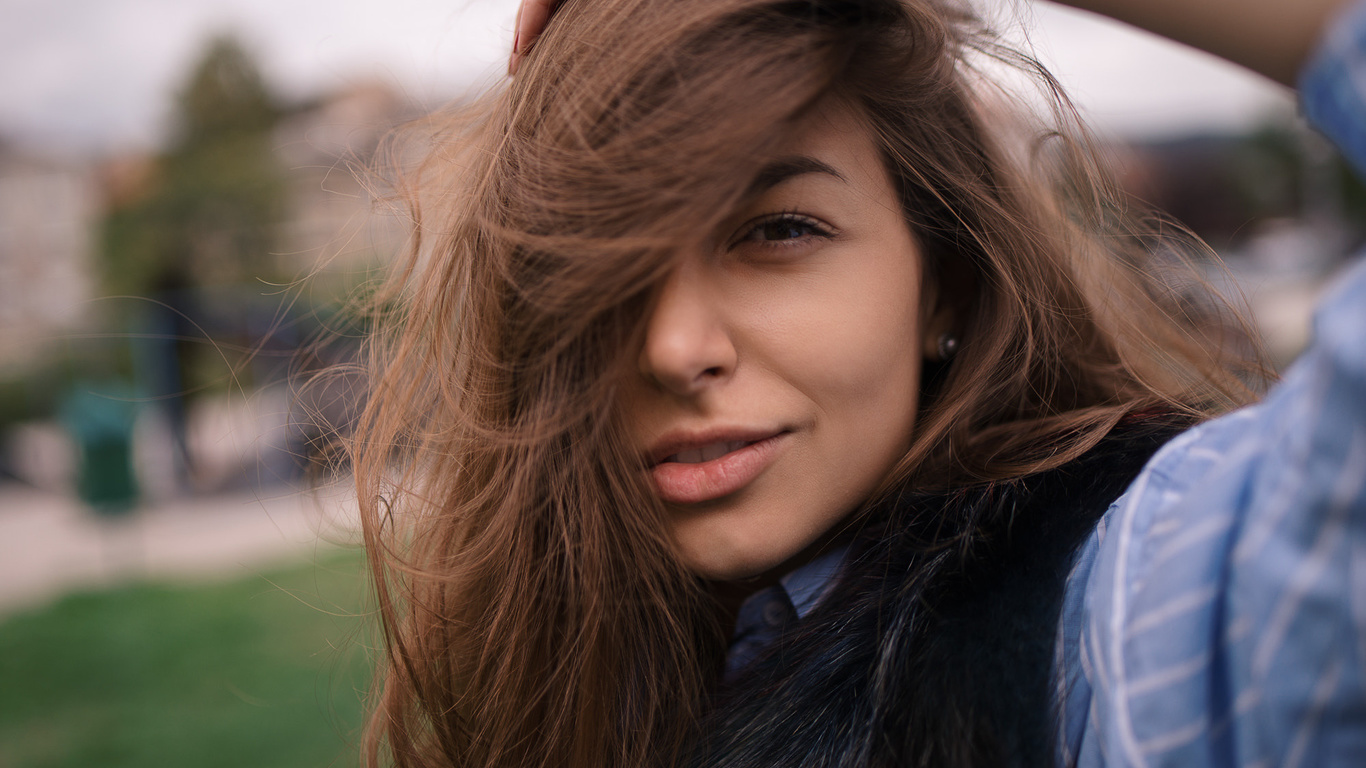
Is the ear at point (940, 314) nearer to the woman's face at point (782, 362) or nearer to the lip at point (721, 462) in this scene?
the woman's face at point (782, 362)

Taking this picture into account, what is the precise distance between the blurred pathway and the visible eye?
18.3ft

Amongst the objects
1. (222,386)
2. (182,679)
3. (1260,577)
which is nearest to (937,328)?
(1260,577)

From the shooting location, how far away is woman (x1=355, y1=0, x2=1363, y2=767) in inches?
→ 43.2

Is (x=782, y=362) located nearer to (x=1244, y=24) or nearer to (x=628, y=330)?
(x=628, y=330)

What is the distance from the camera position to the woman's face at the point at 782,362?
1335mm

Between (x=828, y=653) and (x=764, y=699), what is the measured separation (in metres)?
0.14

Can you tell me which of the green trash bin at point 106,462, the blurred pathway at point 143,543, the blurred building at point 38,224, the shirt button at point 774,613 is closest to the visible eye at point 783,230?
the shirt button at point 774,613

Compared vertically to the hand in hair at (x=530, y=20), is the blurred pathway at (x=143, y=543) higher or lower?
lower

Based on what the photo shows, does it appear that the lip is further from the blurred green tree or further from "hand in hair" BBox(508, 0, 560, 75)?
the blurred green tree

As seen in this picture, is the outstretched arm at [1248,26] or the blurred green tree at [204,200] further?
the blurred green tree at [204,200]

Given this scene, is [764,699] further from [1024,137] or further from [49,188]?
[49,188]

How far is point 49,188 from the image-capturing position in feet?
144

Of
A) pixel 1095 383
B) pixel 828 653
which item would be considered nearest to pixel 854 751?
pixel 828 653

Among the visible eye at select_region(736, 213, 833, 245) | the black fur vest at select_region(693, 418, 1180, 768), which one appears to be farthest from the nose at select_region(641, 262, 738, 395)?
the black fur vest at select_region(693, 418, 1180, 768)
